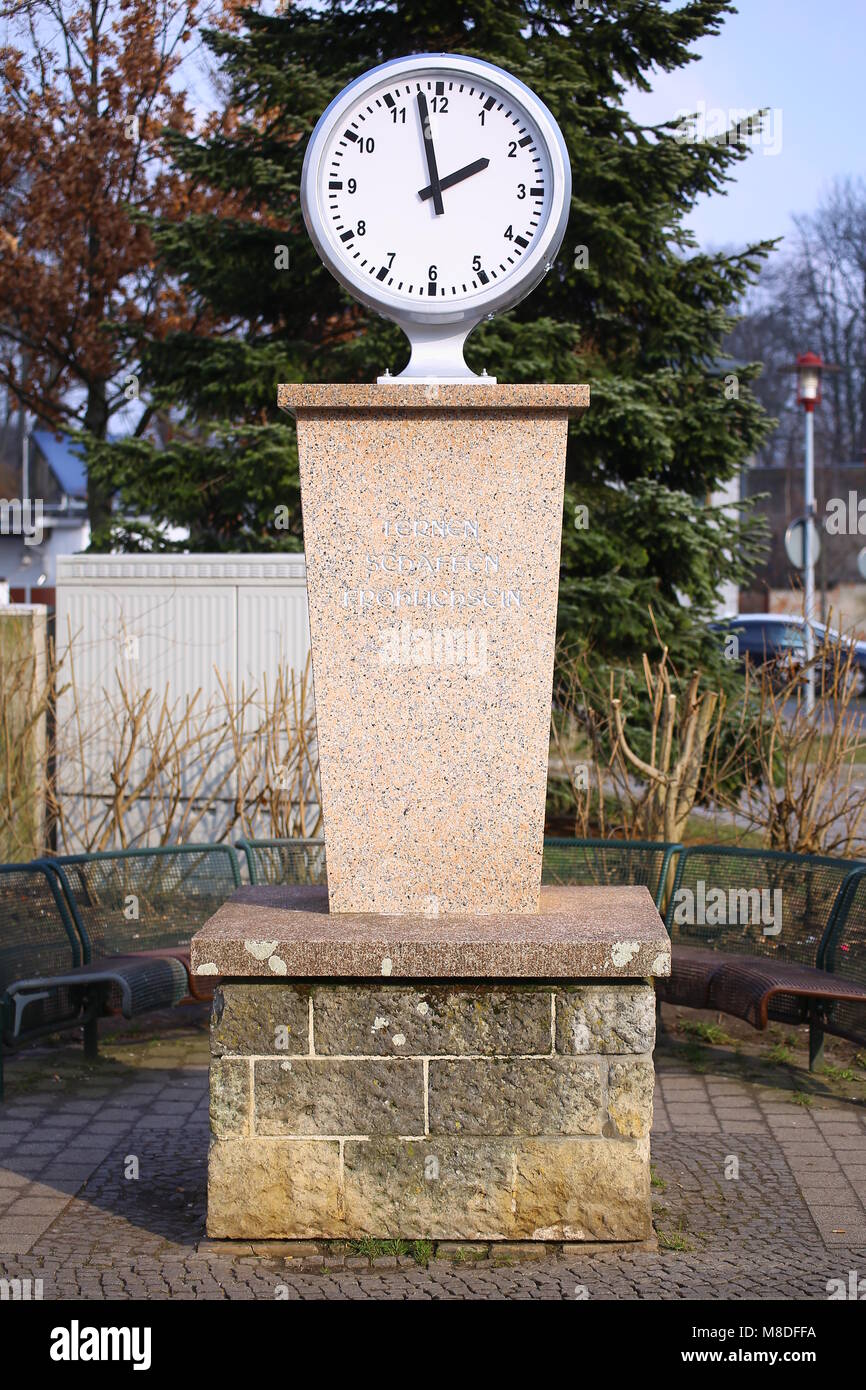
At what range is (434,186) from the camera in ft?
15.5

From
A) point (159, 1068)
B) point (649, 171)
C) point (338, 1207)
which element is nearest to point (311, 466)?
point (338, 1207)

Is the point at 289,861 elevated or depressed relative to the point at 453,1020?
depressed

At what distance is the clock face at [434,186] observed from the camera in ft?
15.5

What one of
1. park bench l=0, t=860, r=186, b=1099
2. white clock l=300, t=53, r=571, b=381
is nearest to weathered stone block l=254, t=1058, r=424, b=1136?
park bench l=0, t=860, r=186, b=1099

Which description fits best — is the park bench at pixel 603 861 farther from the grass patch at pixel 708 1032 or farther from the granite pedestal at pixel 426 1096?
the granite pedestal at pixel 426 1096

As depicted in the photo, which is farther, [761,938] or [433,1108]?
[761,938]

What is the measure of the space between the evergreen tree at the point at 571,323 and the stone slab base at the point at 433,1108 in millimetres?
6329

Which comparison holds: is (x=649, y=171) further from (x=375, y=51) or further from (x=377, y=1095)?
(x=377, y=1095)

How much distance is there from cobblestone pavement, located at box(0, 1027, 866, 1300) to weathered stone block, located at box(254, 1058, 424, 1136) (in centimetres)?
37

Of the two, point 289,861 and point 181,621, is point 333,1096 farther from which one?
point 181,621

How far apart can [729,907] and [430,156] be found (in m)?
3.74

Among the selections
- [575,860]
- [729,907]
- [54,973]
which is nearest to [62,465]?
[575,860]

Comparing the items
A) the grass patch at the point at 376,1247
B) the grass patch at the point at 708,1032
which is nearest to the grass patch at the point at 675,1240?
the grass patch at the point at 376,1247

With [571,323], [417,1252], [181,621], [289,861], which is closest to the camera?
[417,1252]
